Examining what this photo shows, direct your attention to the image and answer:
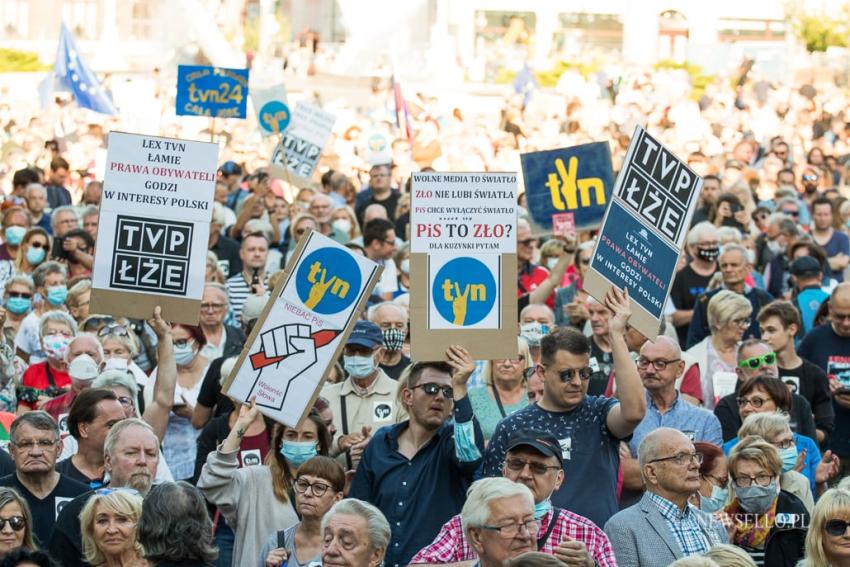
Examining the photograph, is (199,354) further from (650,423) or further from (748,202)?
(748,202)

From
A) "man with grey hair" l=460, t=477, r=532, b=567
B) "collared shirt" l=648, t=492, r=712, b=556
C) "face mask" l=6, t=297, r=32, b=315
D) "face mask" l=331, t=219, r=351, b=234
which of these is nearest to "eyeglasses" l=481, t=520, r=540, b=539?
"man with grey hair" l=460, t=477, r=532, b=567

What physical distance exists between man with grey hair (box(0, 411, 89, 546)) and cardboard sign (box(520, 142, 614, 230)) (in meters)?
6.37

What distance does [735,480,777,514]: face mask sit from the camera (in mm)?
8516

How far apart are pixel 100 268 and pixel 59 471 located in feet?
4.37

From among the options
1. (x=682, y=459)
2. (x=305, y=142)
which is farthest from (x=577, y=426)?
(x=305, y=142)

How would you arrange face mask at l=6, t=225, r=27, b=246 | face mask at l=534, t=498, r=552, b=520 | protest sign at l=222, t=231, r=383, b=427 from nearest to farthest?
face mask at l=534, t=498, r=552, b=520 < protest sign at l=222, t=231, r=383, b=427 < face mask at l=6, t=225, r=27, b=246

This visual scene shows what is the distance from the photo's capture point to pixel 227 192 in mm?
21234

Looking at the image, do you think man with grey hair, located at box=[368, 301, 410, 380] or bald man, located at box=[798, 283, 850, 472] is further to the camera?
bald man, located at box=[798, 283, 850, 472]

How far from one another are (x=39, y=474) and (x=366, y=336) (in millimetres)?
2392

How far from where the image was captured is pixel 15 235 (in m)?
16.0

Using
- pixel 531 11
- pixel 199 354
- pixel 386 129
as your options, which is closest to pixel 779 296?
pixel 199 354

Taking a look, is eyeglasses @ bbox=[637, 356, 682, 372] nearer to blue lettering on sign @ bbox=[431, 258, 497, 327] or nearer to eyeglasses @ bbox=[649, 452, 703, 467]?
blue lettering on sign @ bbox=[431, 258, 497, 327]

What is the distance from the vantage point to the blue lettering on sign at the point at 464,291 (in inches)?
350

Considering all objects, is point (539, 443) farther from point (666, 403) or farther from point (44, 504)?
point (666, 403)
